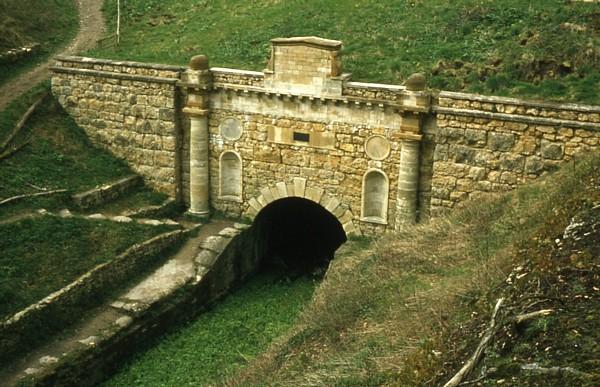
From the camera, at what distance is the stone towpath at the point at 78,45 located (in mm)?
23344

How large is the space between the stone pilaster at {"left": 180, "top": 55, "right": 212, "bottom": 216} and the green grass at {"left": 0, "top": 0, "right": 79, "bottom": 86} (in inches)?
270

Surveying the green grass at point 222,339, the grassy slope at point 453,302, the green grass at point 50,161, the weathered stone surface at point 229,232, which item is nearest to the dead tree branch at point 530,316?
the grassy slope at point 453,302

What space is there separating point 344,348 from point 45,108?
14211 mm

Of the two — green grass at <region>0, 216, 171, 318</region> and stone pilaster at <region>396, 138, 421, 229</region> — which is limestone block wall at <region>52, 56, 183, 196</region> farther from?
stone pilaster at <region>396, 138, 421, 229</region>

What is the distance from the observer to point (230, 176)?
70.7 feet

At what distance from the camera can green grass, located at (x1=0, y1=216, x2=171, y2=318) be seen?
1612cm

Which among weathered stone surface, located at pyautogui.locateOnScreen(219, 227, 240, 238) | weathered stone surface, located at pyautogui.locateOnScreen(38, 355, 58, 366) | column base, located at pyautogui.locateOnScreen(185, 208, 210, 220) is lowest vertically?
weathered stone surface, located at pyautogui.locateOnScreen(38, 355, 58, 366)

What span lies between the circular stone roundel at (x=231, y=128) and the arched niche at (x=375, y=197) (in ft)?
12.2

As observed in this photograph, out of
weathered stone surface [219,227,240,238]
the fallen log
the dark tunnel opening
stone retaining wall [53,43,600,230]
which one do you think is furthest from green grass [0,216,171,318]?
the dark tunnel opening

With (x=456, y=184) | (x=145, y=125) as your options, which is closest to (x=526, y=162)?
(x=456, y=184)

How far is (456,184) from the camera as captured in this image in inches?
722

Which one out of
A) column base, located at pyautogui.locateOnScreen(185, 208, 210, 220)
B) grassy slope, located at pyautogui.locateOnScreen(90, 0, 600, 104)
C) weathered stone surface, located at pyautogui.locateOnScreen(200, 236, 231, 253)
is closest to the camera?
weathered stone surface, located at pyautogui.locateOnScreen(200, 236, 231, 253)

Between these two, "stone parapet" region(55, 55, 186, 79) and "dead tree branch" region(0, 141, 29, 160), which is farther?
"stone parapet" region(55, 55, 186, 79)

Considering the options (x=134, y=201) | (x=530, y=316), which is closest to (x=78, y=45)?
(x=134, y=201)
